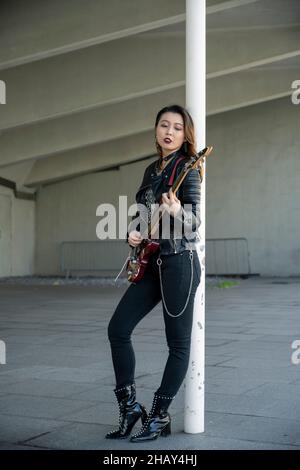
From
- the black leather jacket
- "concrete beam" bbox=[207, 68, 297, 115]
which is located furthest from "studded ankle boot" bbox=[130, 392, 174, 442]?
"concrete beam" bbox=[207, 68, 297, 115]

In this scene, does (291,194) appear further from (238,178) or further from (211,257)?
Answer: (211,257)

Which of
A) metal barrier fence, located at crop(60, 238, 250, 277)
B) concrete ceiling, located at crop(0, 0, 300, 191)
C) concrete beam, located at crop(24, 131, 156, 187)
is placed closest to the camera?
concrete ceiling, located at crop(0, 0, 300, 191)

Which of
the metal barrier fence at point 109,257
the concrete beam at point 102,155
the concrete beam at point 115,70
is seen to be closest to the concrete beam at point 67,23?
the concrete beam at point 115,70

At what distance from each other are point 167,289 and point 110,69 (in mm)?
13432

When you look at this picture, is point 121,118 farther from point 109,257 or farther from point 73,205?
point 109,257

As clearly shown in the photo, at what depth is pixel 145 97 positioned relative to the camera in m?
20.9

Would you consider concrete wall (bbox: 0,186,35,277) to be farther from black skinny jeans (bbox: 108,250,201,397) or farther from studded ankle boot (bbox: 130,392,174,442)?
studded ankle boot (bbox: 130,392,174,442)

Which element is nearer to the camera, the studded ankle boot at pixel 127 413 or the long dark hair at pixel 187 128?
the studded ankle boot at pixel 127 413

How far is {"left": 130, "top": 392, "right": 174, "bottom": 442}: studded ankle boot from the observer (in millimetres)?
4211

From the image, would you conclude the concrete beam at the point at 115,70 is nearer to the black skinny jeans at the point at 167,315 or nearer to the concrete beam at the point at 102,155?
A: the concrete beam at the point at 102,155

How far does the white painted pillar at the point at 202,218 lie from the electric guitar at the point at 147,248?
0.29 metres

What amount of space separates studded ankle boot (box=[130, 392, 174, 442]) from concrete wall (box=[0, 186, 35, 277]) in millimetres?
19889

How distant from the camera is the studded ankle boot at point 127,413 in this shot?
4.30m

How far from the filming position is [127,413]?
4.32 metres
